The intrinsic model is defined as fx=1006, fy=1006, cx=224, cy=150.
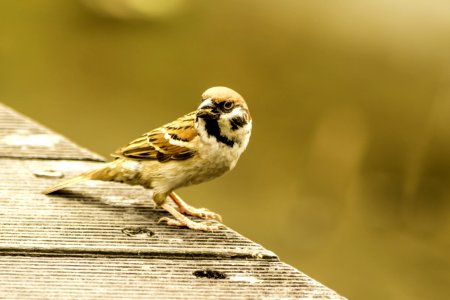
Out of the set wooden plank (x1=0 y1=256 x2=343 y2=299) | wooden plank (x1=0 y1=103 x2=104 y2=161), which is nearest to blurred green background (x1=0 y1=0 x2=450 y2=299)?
wooden plank (x1=0 y1=103 x2=104 y2=161)

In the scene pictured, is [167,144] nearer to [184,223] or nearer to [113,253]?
[184,223]

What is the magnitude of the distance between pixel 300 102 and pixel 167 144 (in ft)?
19.5

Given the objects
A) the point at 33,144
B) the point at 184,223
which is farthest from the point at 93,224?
the point at 33,144

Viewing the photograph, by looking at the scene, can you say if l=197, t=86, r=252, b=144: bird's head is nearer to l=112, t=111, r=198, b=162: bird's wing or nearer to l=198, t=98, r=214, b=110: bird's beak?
l=198, t=98, r=214, b=110: bird's beak

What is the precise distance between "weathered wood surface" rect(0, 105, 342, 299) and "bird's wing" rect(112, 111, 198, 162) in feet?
0.58

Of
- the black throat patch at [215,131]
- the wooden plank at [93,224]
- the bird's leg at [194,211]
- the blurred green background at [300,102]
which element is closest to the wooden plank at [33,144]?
the wooden plank at [93,224]

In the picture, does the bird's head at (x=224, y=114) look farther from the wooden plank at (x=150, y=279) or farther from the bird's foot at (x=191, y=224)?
the wooden plank at (x=150, y=279)

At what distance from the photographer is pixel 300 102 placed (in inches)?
390

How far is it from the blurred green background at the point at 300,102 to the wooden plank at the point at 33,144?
3.42 m

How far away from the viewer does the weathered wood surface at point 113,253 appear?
3.04 metres

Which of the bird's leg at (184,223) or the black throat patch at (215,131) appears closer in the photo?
the bird's leg at (184,223)

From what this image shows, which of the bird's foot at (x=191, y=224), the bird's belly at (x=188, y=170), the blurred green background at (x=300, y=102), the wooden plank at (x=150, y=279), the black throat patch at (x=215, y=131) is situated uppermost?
the blurred green background at (x=300, y=102)

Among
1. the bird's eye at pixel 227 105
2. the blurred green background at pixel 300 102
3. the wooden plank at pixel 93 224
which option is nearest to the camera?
the wooden plank at pixel 93 224

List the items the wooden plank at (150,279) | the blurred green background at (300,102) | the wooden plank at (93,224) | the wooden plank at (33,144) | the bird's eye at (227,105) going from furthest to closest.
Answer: the blurred green background at (300,102) → the wooden plank at (33,144) → the bird's eye at (227,105) → the wooden plank at (93,224) → the wooden plank at (150,279)
